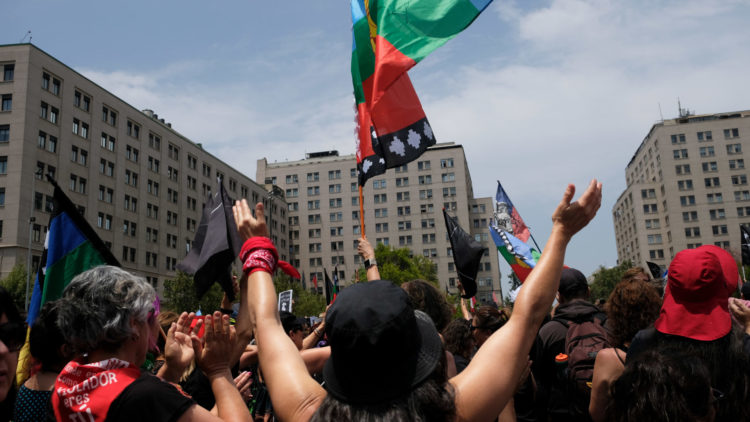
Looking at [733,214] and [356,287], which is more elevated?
[733,214]

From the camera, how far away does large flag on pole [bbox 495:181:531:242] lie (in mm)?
12023

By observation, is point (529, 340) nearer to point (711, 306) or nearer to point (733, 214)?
point (711, 306)

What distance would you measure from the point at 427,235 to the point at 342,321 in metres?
102

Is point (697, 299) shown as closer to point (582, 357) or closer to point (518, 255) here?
point (582, 357)

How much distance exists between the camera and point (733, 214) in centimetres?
9862

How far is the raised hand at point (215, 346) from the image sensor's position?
8.61 feet

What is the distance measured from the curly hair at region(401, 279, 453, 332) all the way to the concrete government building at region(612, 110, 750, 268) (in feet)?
348

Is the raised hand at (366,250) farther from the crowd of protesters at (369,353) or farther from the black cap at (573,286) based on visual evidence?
the black cap at (573,286)

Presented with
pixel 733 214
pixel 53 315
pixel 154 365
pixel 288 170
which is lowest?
pixel 154 365

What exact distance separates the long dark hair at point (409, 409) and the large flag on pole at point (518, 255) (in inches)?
281

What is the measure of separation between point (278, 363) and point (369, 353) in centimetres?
56

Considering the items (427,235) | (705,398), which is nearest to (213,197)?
(705,398)

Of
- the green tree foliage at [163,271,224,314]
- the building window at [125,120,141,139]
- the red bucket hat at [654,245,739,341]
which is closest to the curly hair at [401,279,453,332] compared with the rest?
the red bucket hat at [654,245,739,341]

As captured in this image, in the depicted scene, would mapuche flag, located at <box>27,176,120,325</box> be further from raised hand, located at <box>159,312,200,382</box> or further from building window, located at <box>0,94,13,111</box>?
building window, located at <box>0,94,13,111</box>
